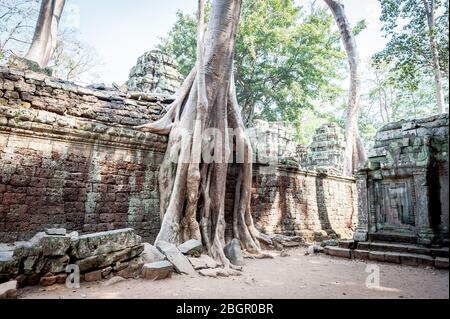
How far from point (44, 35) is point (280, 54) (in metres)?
10.6

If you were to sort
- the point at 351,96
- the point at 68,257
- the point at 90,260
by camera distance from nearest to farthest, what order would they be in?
the point at 68,257 < the point at 90,260 < the point at 351,96

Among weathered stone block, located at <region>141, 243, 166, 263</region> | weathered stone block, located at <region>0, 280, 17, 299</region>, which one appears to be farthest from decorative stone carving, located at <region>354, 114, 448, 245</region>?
weathered stone block, located at <region>0, 280, 17, 299</region>

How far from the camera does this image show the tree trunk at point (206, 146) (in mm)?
4887

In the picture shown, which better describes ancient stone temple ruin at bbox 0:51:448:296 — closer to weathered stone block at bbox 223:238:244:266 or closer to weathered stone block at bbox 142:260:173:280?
weathered stone block at bbox 142:260:173:280

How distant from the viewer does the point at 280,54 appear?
14328 millimetres

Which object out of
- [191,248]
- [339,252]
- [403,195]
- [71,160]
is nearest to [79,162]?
[71,160]

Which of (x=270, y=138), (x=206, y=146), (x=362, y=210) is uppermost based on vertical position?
(x=270, y=138)

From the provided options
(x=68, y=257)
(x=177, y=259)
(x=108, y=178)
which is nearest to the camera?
(x=68, y=257)

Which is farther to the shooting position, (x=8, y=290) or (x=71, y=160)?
(x=71, y=160)

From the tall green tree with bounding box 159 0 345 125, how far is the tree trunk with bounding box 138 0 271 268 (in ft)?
28.3

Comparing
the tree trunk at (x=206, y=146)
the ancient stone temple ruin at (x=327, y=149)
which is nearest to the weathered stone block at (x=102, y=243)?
the tree trunk at (x=206, y=146)

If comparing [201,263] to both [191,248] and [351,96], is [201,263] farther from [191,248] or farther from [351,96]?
[351,96]

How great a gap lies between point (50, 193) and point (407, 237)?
6171mm
